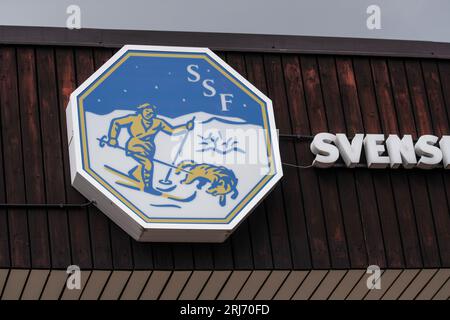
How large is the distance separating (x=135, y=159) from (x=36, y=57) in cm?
188

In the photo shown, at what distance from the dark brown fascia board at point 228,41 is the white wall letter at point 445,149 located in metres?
1.34

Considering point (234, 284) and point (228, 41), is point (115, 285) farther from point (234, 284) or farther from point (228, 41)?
point (228, 41)

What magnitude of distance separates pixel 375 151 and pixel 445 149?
3.05 feet

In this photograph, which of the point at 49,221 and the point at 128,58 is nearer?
the point at 49,221

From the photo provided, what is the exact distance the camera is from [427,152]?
16.7 m

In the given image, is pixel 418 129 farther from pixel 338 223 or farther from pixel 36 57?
pixel 36 57

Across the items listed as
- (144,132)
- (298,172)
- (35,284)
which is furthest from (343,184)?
(35,284)

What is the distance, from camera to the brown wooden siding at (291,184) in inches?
601

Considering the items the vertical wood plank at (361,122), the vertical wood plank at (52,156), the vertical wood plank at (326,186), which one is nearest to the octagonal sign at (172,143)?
the vertical wood plank at (52,156)

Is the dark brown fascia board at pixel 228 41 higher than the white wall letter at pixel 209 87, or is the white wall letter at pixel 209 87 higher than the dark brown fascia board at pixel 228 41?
the dark brown fascia board at pixel 228 41

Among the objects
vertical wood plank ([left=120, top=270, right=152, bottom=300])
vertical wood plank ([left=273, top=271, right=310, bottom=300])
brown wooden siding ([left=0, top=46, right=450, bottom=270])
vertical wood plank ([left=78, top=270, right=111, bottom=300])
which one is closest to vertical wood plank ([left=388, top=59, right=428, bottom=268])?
brown wooden siding ([left=0, top=46, right=450, bottom=270])

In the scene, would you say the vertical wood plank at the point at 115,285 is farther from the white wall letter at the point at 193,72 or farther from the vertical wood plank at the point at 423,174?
the vertical wood plank at the point at 423,174
